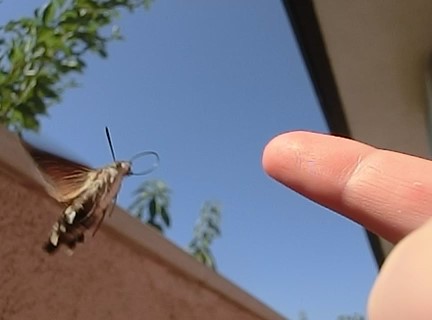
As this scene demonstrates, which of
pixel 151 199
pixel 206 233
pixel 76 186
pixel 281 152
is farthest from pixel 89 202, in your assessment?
pixel 206 233

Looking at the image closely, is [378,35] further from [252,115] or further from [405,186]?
[405,186]

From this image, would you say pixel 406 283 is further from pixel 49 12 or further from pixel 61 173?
pixel 49 12

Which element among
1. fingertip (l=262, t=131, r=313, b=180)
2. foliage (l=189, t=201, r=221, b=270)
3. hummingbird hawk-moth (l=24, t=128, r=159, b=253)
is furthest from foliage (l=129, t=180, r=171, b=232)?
fingertip (l=262, t=131, r=313, b=180)

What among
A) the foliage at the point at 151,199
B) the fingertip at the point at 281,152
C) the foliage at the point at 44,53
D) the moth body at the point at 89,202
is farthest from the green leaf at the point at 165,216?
the fingertip at the point at 281,152

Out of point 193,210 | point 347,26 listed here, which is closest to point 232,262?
point 193,210

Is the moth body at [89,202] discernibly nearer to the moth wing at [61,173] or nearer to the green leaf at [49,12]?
the moth wing at [61,173]

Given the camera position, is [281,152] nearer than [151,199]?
Yes

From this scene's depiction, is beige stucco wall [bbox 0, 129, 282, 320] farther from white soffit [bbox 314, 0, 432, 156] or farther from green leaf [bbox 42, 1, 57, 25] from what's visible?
white soffit [bbox 314, 0, 432, 156]
